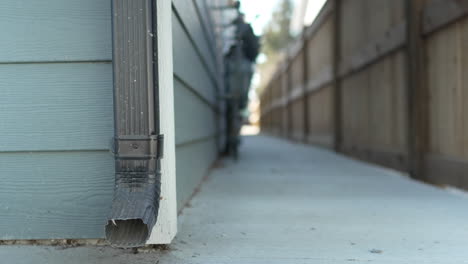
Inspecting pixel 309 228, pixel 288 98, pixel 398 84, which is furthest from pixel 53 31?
pixel 288 98

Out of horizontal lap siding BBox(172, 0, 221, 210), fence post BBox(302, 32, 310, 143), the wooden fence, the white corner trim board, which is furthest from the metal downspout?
fence post BBox(302, 32, 310, 143)

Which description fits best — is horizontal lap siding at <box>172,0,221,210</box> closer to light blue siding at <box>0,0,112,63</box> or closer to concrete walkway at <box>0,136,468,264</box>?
concrete walkway at <box>0,136,468,264</box>

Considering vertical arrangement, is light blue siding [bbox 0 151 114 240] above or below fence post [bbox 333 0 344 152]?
below

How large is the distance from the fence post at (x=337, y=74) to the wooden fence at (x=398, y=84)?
21mm

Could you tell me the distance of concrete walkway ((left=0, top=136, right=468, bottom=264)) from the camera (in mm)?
1913

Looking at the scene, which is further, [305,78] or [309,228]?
[305,78]

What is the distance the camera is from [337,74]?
317 inches

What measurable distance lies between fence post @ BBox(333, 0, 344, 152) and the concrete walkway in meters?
4.04

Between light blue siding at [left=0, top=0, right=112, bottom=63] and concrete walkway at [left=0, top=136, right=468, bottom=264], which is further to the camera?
light blue siding at [left=0, top=0, right=112, bottom=63]

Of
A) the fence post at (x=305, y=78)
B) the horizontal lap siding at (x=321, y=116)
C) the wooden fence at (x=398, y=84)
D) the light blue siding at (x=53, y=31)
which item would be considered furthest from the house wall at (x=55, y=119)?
the fence post at (x=305, y=78)

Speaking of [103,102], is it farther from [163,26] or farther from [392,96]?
[392,96]

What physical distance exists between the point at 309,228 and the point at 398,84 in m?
3.30

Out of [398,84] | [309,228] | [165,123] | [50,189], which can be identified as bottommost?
[309,228]

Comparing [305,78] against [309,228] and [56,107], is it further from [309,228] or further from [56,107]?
[56,107]
